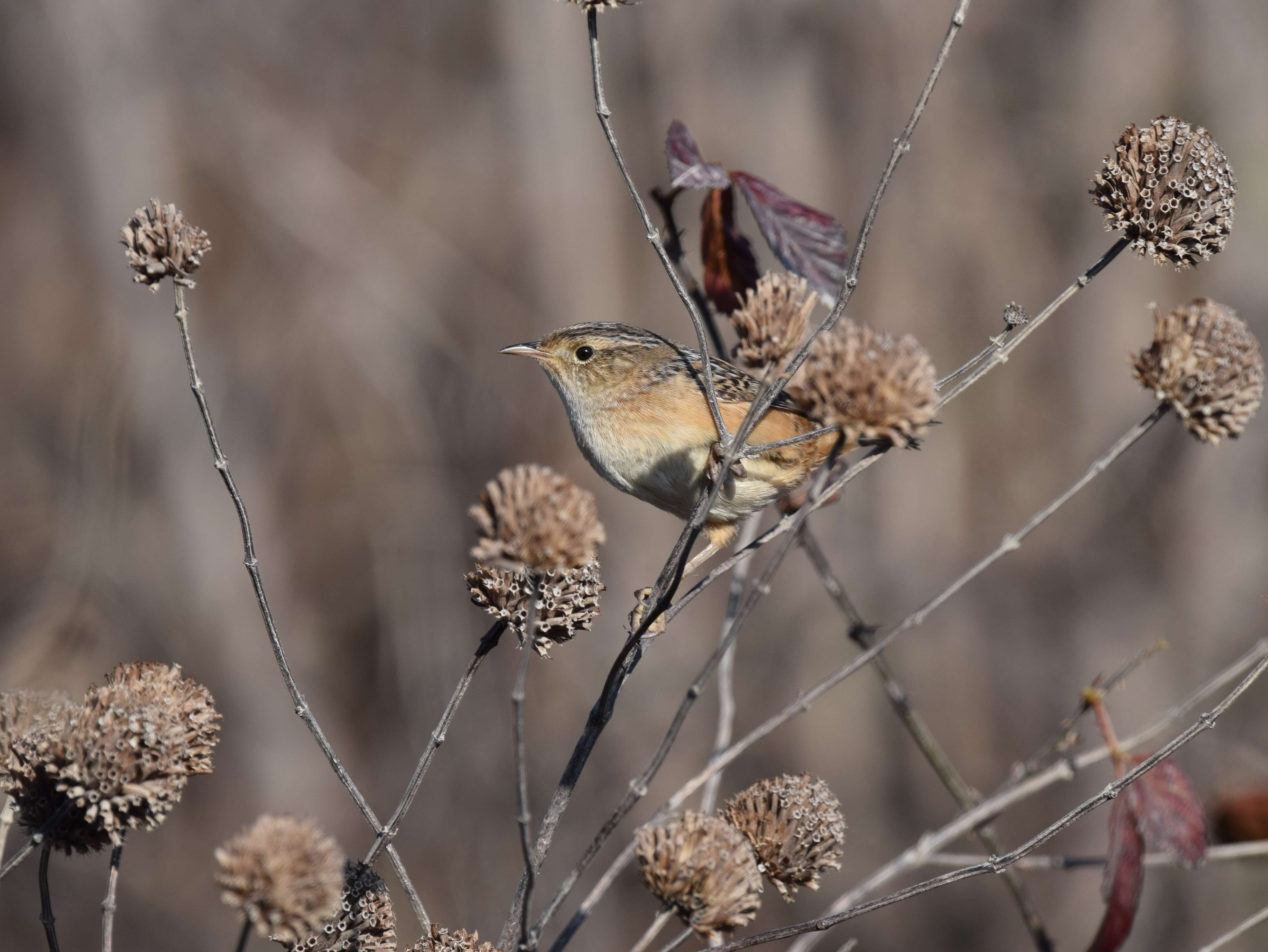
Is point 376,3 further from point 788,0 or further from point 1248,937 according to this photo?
point 1248,937

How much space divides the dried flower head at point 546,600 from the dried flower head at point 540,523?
499 millimetres

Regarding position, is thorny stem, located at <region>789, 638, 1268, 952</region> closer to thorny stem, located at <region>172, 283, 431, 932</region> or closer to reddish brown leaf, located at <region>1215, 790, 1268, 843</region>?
thorny stem, located at <region>172, 283, 431, 932</region>

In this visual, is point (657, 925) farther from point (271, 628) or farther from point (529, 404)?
point (529, 404)

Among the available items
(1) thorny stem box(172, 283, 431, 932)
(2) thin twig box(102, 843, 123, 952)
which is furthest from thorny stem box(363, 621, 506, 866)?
(2) thin twig box(102, 843, 123, 952)

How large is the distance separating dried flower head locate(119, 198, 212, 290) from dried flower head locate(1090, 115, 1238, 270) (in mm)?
1929

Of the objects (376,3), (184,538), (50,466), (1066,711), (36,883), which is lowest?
(1066,711)

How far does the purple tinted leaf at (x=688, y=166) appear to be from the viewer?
2469mm

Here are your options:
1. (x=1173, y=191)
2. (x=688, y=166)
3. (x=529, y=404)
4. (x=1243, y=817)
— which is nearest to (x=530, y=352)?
(x=688, y=166)

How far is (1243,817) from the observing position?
3605mm

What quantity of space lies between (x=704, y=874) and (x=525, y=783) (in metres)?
0.44

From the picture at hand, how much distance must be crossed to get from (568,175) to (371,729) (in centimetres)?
608

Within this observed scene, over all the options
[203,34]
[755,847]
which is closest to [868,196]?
[203,34]

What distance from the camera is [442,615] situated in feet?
30.7

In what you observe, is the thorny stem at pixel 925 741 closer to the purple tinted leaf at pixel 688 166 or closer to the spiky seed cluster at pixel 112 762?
the purple tinted leaf at pixel 688 166
